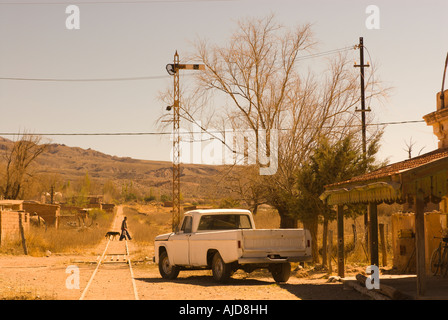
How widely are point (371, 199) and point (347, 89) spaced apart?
14262 millimetres

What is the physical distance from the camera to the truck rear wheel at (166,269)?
19359 mm

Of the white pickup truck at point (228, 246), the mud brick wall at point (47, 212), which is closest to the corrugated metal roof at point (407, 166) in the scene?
the white pickup truck at point (228, 246)

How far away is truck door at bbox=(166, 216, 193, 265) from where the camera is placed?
18.3 meters

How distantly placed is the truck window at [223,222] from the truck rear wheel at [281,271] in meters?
2.02

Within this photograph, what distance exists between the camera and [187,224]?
18.8m

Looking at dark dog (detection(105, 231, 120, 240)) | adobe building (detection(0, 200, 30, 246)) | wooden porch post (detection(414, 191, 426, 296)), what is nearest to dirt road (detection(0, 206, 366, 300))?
wooden porch post (detection(414, 191, 426, 296))

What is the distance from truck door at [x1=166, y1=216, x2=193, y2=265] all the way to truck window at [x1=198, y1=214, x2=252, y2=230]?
16.7 inches

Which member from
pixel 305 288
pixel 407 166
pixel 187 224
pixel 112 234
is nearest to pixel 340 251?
pixel 305 288

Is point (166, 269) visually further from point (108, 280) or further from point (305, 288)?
point (305, 288)

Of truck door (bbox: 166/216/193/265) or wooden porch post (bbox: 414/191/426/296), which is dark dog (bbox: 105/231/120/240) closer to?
truck door (bbox: 166/216/193/265)

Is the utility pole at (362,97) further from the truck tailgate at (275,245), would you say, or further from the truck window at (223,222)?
the truck tailgate at (275,245)

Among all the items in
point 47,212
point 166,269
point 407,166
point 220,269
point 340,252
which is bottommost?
point 166,269

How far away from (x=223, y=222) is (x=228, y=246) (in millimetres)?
2352
